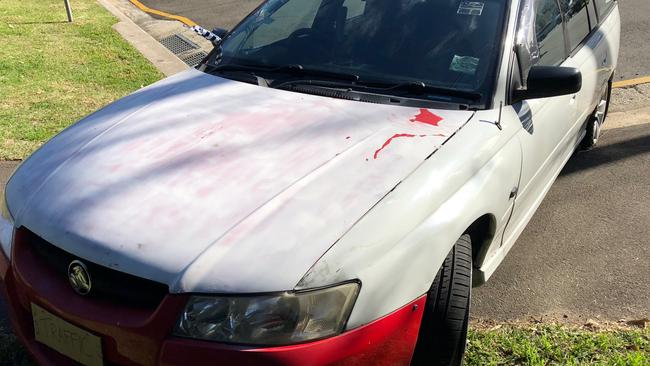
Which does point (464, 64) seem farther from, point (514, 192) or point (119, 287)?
point (119, 287)

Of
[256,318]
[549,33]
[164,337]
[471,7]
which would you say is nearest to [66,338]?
[164,337]

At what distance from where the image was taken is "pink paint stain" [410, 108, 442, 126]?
110 inches

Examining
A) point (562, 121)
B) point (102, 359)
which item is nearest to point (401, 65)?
point (562, 121)

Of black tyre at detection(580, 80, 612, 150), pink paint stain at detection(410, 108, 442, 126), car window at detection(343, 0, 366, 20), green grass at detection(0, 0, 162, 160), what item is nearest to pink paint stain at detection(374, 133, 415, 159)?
pink paint stain at detection(410, 108, 442, 126)

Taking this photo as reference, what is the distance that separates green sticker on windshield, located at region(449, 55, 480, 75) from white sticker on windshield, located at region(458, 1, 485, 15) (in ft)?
1.05

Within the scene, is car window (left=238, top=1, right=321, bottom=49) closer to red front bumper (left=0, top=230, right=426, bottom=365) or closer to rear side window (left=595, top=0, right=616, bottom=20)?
red front bumper (left=0, top=230, right=426, bottom=365)

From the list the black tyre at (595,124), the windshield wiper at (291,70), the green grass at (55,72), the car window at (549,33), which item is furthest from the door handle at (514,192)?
the green grass at (55,72)

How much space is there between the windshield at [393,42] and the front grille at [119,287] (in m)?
1.54

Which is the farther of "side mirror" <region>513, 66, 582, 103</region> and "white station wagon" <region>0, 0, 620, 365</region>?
"side mirror" <region>513, 66, 582, 103</region>

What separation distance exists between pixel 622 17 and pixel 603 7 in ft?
17.6

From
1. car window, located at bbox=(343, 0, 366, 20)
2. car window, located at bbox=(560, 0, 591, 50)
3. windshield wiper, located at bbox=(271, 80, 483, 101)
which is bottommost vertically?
car window, located at bbox=(560, 0, 591, 50)

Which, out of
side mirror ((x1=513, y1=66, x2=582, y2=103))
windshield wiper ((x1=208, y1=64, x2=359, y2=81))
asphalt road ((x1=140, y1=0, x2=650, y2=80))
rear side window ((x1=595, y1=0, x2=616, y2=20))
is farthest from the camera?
asphalt road ((x1=140, y1=0, x2=650, y2=80))

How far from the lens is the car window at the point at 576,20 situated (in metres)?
3.96

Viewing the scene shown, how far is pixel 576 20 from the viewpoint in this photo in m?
4.10
